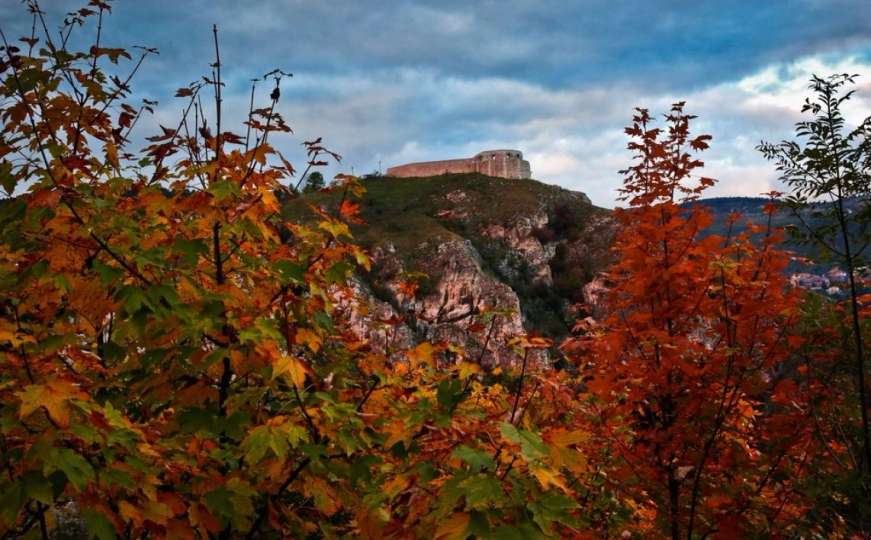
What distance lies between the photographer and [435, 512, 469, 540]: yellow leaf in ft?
7.81

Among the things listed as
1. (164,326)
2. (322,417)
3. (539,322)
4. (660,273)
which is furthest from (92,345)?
(539,322)

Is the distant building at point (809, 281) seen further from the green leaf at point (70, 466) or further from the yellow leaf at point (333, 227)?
the green leaf at point (70, 466)

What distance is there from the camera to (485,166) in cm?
14675

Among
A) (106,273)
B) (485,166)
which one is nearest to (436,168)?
(485,166)

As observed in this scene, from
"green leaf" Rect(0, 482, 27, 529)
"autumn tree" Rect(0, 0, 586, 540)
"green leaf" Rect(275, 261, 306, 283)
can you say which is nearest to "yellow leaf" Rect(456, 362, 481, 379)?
"autumn tree" Rect(0, 0, 586, 540)

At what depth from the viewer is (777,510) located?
15.2 ft

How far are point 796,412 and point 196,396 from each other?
4.96 m

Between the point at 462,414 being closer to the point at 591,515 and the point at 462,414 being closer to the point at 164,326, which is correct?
the point at 164,326

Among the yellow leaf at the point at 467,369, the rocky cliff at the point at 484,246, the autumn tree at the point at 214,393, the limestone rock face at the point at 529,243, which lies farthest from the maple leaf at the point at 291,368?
the limestone rock face at the point at 529,243

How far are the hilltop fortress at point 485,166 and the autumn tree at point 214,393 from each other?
142 meters

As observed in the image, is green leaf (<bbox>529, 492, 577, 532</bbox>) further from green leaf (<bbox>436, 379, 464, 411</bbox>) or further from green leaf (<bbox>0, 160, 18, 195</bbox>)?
green leaf (<bbox>0, 160, 18, 195</bbox>)

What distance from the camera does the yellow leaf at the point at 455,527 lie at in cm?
238

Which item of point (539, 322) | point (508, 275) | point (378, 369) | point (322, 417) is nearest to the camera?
point (322, 417)

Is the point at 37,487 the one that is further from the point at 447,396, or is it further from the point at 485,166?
the point at 485,166
